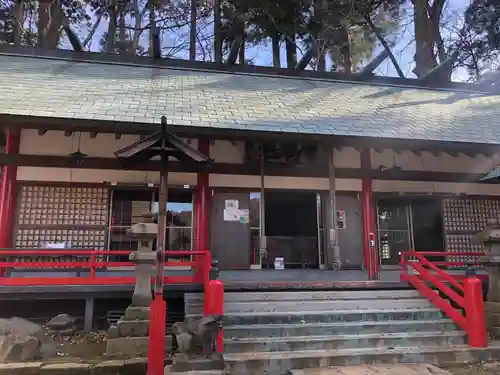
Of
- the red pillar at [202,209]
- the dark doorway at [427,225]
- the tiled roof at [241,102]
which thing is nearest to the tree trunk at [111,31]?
the tiled roof at [241,102]

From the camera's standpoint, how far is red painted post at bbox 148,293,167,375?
4.75 metres

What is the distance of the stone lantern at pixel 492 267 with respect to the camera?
6.66 metres

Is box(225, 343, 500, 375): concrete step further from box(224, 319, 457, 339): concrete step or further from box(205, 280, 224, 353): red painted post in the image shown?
box(205, 280, 224, 353): red painted post

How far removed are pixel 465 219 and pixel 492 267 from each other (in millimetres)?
2922

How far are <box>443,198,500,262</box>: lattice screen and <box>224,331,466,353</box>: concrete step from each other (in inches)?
152

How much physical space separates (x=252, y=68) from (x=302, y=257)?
6342 mm

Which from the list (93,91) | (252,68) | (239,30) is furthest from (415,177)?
(239,30)

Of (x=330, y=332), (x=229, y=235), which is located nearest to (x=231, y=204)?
(x=229, y=235)

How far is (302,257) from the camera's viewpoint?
13.1 meters

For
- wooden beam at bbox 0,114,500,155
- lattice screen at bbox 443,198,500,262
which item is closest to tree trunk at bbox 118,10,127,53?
wooden beam at bbox 0,114,500,155

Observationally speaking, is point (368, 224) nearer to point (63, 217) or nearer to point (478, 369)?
point (478, 369)

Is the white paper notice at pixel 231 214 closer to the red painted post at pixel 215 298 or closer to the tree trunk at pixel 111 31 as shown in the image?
the red painted post at pixel 215 298

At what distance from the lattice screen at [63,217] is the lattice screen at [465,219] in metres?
7.69

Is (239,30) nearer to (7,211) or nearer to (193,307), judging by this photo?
(7,211)
